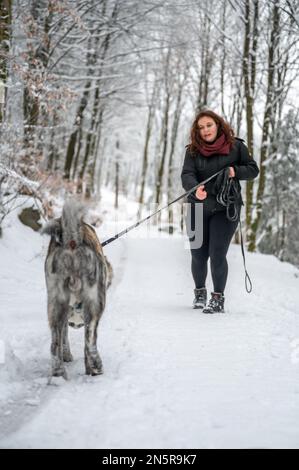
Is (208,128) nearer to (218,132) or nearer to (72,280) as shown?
(218,132)

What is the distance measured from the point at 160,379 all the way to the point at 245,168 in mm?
2844

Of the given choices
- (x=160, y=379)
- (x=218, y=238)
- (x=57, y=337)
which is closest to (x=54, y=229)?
(x=57, y=337)

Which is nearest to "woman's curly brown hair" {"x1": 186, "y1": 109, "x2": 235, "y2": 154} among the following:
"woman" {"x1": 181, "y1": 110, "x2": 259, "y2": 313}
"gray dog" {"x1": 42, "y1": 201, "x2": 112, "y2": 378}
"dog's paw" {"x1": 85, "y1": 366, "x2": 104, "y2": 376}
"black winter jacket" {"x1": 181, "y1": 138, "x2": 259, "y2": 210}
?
"woman" {"x1": 181, "y1": 110, "x2": 259, "y2": 313}

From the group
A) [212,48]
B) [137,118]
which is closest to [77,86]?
[212,48]

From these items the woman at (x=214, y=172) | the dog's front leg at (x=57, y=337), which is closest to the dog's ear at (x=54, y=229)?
the dog's front leg at (x=57, y=337)

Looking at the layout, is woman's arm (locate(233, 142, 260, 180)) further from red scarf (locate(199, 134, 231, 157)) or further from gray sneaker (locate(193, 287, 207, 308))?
gray sneaker (locate(193, 287, 207, 308))

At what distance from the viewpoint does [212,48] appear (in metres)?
18.6

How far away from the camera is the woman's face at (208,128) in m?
4.81

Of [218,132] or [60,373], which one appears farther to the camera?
[218,132]

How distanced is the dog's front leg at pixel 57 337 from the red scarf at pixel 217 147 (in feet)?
9.29

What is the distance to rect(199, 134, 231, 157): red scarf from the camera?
4.84 m

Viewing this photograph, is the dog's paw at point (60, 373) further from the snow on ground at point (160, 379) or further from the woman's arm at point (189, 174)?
the woman's arm at point (189, 174)

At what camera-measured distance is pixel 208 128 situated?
4.82 meters

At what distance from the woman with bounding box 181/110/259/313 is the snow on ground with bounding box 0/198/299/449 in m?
0.59
